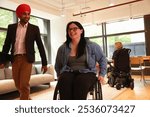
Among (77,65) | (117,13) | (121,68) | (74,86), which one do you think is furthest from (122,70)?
(117,13)

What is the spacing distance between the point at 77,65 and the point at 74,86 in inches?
9.3

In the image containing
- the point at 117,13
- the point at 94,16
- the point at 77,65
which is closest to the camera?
the point at 77,65

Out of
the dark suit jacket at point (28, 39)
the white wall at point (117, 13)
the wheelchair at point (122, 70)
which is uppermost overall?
the white wall at point (117, 13)

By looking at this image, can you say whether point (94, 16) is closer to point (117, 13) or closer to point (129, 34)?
point (117, 13)

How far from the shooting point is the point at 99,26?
22.7 ft

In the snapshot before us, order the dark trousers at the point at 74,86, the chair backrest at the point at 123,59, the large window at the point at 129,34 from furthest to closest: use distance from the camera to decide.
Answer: the large window at the point at 129,34, the chair backrest at the point at 123,59, the dark trousers at the point at 74,86

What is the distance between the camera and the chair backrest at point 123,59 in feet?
12.0

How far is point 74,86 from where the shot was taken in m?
1.62

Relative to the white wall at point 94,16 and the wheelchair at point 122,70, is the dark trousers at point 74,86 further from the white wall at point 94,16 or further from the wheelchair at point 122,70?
the white wall at point 94,16

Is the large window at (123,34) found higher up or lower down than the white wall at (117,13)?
lower down

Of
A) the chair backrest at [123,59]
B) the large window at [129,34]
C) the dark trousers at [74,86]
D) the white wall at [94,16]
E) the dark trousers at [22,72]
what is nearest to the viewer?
the dark trousers at [74,86]

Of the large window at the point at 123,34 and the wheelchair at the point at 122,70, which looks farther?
the large window at the point at 123,34

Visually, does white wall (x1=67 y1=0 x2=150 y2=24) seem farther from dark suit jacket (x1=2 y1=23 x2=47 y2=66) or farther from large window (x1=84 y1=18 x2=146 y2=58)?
dark suit jacket (x1=2 y1=23 x2=47 y2=66)

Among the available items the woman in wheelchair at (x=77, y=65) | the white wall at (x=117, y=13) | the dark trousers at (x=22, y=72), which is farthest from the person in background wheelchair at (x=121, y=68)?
the white wall at (x=117, y=13)
